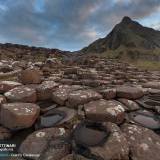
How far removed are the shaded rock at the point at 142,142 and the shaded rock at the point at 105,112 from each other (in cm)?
25

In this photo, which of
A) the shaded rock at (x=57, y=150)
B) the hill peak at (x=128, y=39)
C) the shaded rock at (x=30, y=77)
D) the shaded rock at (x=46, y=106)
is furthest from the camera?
the hill peak at (x=128, y=39)

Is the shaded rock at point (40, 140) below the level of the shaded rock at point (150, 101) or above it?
below

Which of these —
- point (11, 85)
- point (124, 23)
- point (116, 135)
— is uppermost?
point (124, 23)

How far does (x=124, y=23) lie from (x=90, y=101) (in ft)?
424

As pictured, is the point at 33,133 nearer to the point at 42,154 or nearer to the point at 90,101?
the point at 42,154

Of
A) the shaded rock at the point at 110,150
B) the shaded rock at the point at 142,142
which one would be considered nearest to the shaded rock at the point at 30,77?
the shaded rock at the point at 142,142

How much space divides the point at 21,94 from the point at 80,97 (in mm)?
1456

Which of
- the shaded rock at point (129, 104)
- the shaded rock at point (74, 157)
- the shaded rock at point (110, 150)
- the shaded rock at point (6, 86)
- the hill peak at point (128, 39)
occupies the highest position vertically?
the hill peak at point (128, 39)

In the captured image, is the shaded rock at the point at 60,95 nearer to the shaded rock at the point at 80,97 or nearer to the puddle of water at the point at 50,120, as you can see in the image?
the shaded rock at the point at 80,97

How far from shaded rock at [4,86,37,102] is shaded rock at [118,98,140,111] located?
216 cm

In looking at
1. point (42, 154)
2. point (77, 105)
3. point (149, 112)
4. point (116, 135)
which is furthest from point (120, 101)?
point (42, 154)

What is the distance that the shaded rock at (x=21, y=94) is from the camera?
554cm

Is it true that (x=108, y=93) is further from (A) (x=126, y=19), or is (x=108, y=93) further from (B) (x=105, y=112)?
(A) (x=126, y=19)

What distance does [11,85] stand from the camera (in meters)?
6.40
